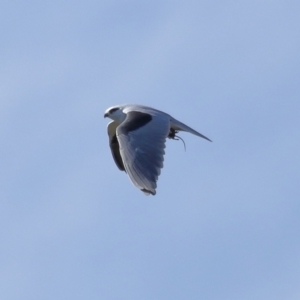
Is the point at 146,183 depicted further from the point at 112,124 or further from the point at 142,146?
the point at 112,124

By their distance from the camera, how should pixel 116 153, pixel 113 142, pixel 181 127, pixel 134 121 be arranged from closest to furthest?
pixel 134 121 < pixel 181 127 < pixel 116 153 < pixel 113 142

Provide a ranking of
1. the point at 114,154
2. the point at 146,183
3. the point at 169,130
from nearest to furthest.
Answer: the point at 146,183, the point at 169,130, the point at 114,154

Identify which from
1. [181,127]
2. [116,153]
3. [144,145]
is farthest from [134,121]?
[116,153]

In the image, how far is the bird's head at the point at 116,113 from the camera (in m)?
26.5

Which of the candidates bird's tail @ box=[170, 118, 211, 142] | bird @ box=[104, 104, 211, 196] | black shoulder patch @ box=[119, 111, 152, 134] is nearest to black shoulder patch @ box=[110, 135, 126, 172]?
bird @ box=[104, 104, 211, 196]

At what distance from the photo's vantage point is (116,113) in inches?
1049

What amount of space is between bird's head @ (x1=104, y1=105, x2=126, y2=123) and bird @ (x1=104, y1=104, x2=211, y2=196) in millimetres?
20

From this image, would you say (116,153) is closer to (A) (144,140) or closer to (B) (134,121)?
(B) (134,121)

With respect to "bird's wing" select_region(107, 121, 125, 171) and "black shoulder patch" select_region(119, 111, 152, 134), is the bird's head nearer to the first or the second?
"bird's wing" select_region(107, 121, 125, 171)

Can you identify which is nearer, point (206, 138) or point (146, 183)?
point (146, 183)

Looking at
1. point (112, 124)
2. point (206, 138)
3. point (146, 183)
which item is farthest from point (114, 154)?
point (146, 183)

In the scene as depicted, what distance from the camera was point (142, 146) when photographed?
74.8ft

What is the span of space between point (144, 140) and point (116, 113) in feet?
12.3

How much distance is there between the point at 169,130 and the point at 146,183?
2.44 metres
